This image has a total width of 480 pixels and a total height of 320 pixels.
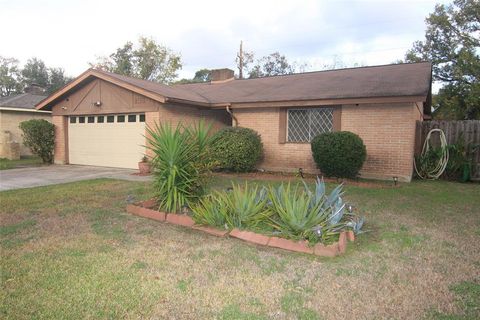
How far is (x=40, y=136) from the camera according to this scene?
14578mm

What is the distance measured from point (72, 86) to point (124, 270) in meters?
12.5

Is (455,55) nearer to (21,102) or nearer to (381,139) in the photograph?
(381,139)

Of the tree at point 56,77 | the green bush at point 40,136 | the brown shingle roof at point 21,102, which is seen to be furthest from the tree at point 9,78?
the green bush at point 40,136

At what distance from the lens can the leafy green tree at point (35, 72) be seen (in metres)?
42.0

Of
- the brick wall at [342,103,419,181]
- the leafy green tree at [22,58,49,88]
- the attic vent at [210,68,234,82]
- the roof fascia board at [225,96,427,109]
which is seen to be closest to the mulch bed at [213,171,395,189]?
the brick wall at [342,103,419,181]

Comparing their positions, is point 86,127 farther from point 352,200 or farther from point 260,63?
point 260,63

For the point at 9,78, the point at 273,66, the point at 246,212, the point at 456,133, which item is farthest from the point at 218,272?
the point at 9,78

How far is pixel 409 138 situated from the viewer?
9820mm

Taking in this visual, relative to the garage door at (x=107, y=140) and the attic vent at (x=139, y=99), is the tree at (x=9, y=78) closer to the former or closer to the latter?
the garage door at (x=107, y=140)

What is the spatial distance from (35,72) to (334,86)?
1674 inches

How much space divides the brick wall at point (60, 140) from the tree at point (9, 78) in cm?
3670

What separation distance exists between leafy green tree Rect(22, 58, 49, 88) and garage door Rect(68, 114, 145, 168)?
1281 inches

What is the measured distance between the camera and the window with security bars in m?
11.3

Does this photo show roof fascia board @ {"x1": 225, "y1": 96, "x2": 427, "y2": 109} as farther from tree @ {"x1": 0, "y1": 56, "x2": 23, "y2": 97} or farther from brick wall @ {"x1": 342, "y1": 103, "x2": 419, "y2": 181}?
tree @ {"x1": 0, "y1": 56, "x2": 23, "y2": 97}
